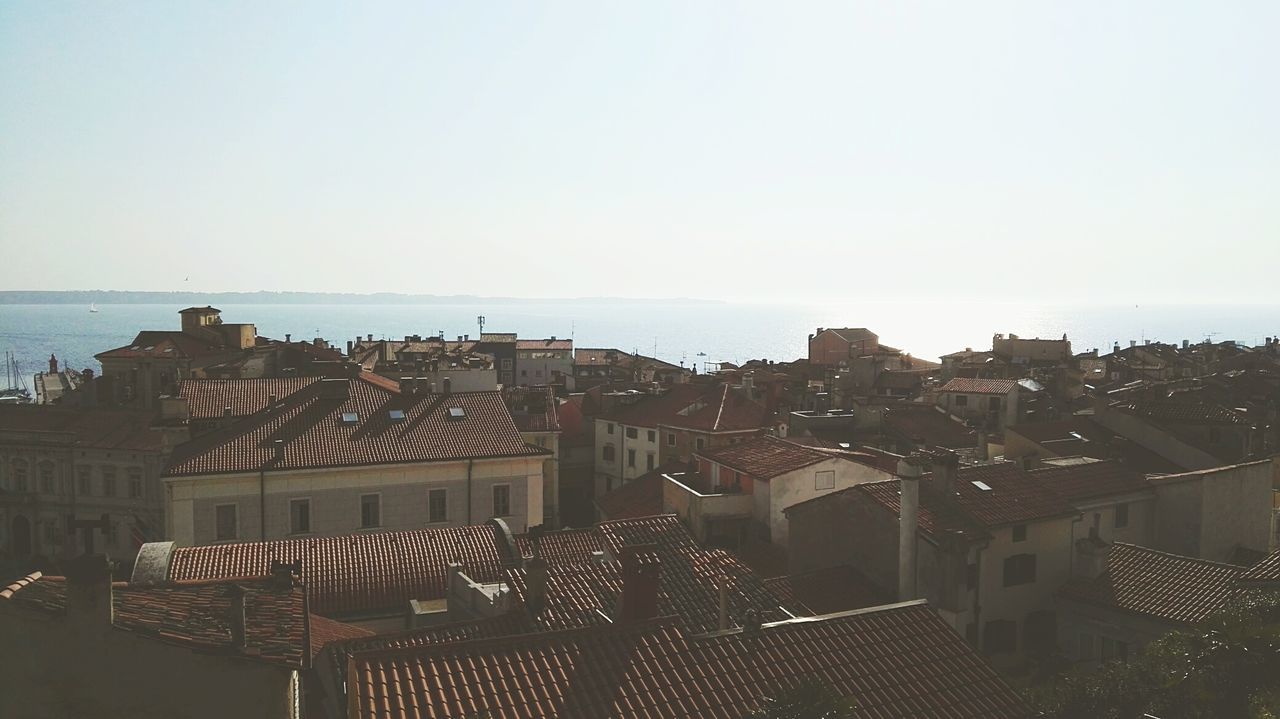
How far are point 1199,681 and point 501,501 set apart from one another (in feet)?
72.2

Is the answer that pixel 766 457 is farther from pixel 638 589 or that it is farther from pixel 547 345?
pixel 547 345

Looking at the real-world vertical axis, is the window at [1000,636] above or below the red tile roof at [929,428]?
below

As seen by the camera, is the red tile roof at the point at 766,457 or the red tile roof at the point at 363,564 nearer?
the red tile roof at the point at 363,564

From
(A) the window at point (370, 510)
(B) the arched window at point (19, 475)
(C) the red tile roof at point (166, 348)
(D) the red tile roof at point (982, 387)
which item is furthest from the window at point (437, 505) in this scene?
(D) the red tile roof at point (982, 387)

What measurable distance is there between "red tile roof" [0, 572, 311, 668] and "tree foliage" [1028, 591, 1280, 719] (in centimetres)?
824

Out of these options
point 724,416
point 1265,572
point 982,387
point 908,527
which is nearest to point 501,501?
point 908,527

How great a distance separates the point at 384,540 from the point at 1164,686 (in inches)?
598

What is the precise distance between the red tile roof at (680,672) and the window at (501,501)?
18921mm

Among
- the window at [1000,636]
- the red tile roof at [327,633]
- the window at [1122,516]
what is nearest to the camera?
the red tile roof at [327,633]

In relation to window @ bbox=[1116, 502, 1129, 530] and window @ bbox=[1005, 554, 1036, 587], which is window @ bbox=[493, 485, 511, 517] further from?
window @ bbox=[1116, 502, 1129, 530]

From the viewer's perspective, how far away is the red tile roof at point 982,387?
→ 57688mm

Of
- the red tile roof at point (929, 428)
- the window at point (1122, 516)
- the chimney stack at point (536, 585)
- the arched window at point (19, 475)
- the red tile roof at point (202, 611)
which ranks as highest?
the red tile roof at point (202, 611)

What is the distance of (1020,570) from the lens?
23.0 metres

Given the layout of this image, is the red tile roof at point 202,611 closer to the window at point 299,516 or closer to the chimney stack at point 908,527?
the chimney stack at point 908,527
